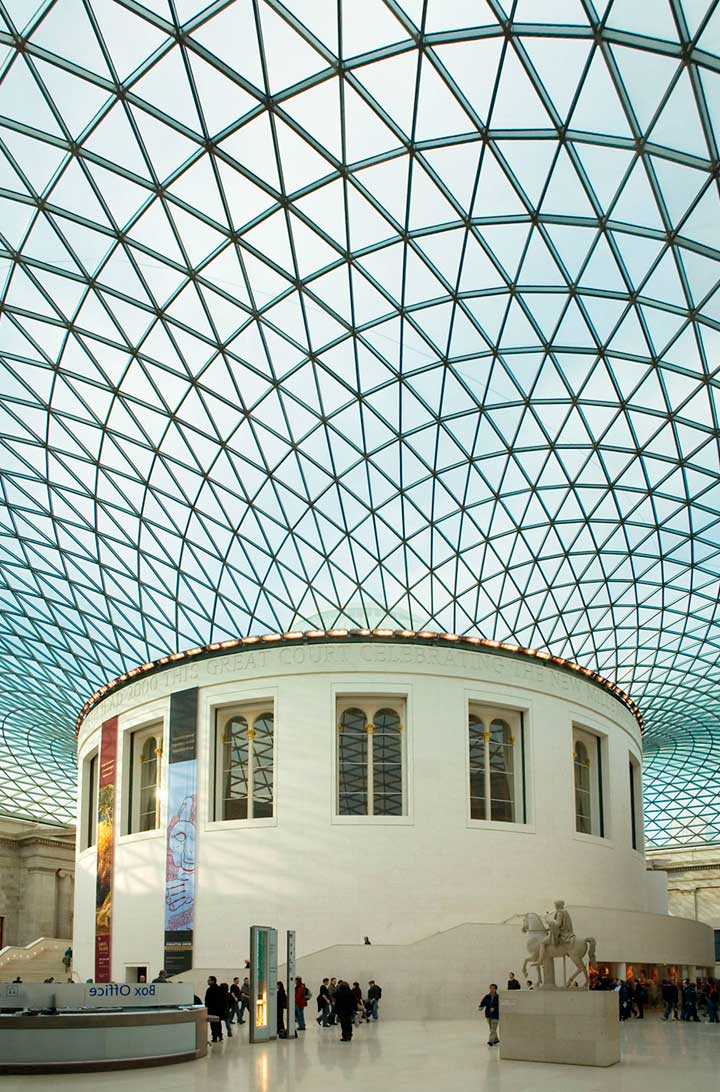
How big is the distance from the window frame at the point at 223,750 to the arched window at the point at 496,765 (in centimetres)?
→ 793

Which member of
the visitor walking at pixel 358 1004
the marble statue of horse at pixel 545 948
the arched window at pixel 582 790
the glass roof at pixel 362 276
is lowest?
the visitor walking at pixel 358 1004

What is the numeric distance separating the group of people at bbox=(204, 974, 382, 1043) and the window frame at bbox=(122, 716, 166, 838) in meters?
9.24

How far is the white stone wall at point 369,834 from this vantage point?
3744 centimetres

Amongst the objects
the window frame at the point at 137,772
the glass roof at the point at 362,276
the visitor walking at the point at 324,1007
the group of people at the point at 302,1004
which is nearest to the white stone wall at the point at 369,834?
the window frame at the point at 137,772

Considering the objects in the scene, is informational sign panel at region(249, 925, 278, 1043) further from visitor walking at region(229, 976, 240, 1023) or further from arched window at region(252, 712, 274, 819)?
arched window at region(252, 712, 274, 819)

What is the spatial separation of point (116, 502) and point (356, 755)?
17175 millimetres

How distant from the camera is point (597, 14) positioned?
22781mm

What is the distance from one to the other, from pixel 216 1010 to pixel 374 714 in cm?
1531

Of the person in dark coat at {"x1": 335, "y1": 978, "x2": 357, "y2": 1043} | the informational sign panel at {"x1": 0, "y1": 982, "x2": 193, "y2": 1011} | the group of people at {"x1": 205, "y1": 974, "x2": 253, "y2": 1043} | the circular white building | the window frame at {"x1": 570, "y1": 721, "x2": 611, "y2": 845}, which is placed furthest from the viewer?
the window frame at {"x1": 570, "y1": 721, "x2": 611, "y2": 845}

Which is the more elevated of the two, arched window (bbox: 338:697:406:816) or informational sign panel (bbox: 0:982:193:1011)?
Answer: arched window (bbox: 338:697:406:816)

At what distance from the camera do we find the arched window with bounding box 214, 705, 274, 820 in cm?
3966

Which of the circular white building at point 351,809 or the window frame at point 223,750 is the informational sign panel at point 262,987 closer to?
the circular white building at point 351,809

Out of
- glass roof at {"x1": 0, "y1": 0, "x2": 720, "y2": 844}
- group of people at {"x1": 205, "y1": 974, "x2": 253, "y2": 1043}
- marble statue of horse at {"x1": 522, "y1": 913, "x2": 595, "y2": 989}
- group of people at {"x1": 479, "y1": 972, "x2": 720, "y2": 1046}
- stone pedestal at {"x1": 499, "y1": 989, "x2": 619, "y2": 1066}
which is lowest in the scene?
group of people at {"x1": 479, "y1": 972, "x2": 720, "y2": 1046}

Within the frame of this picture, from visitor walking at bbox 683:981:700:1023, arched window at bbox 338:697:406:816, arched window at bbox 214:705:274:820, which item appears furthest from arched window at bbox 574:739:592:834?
arched window at bbox 214:705:274:820
